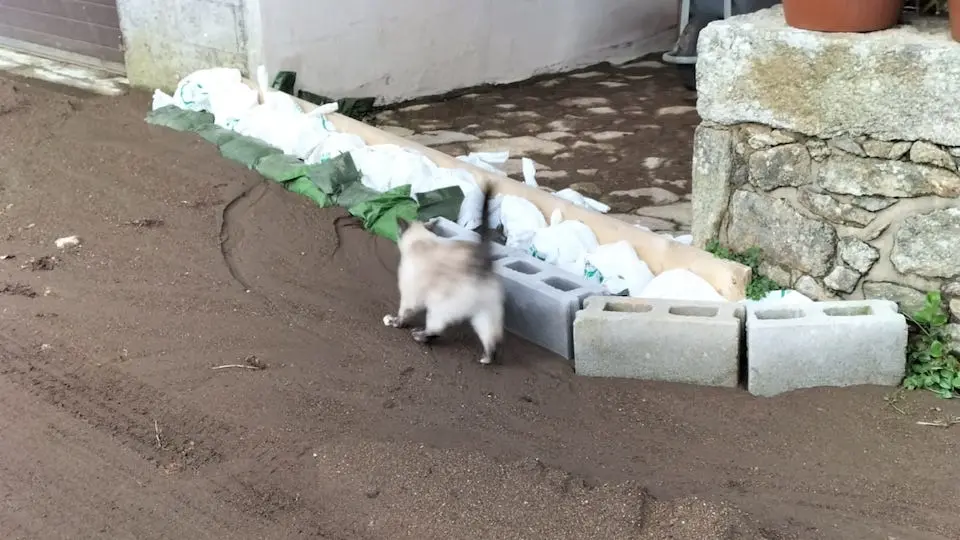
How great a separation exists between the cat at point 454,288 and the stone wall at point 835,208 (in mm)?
1054

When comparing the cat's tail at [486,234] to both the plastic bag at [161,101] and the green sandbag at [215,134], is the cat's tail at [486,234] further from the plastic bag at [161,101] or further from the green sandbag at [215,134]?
the plastic bag at [161,101]

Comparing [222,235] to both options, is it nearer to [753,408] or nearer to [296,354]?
[296,354]

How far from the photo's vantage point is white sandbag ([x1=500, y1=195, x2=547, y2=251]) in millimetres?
Answer: 4625

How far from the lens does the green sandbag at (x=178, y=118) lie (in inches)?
255

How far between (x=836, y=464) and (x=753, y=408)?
40cm

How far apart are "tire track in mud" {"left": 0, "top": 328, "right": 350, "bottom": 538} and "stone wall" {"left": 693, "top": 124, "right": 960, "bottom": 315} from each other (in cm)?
210

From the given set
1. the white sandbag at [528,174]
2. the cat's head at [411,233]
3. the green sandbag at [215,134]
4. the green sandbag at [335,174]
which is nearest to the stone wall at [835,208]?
the cat's head at [411,233]

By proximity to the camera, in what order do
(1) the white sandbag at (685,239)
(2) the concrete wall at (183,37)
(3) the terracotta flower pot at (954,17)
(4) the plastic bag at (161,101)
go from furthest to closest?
(4) the plastic bag at (161,101) → (2) the concrete wall at (183,37) → (1) the white sandbag at (685,239) → (3) the terracotta flower pot at (954,17)

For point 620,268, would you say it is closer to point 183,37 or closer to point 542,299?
point 542,299

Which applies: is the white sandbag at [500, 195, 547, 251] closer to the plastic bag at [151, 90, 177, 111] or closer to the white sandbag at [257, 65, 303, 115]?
the white sandbag at [257, 65, 303, 115]

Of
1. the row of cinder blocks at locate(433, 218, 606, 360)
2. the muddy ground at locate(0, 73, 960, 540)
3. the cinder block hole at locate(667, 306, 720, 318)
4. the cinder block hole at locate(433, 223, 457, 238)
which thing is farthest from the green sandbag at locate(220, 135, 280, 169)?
the cinder block hole at locate(667, 306, 720, 318)

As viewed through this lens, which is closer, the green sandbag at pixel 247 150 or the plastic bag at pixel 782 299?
the plastic bag at pixel 782 299

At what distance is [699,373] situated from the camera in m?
3.52

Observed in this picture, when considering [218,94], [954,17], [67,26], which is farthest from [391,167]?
[67,26]
